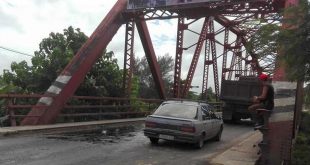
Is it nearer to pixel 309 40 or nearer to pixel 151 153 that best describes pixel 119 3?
pixel 151 153

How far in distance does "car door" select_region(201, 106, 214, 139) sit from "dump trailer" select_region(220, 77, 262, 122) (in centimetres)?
1089

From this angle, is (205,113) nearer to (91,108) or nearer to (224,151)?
(224,151)

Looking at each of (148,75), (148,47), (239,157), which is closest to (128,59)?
(148,47)

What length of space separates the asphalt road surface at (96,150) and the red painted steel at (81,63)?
256 cm

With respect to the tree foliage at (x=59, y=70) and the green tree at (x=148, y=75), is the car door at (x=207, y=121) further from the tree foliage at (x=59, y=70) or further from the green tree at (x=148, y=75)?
the green tree at (x=148, y=75)

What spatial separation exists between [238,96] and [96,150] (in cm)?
1566

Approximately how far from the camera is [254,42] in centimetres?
1108

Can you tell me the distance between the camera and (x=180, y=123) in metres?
13.8

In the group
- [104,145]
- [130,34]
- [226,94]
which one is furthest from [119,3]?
[104,145]

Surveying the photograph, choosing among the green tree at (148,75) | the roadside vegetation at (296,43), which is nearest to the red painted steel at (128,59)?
the roadside vegetation at (296,43)

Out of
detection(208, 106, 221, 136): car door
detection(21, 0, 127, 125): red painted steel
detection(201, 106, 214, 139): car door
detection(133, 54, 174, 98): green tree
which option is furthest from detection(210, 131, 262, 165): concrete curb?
detection(133, 54, 174, 98): green tree

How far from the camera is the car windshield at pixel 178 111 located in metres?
14.4

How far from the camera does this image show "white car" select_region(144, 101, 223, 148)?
542 inches

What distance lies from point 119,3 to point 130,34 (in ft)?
6.87
